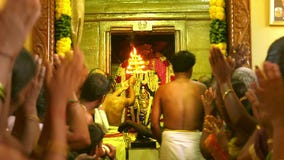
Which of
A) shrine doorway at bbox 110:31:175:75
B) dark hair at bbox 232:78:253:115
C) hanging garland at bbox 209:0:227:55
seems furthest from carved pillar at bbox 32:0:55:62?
shrine doorway at bbox 110:31:175:75

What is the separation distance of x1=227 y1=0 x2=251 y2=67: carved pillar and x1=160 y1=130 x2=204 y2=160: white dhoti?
46.4 inches

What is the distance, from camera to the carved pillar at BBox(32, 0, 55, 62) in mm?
5676

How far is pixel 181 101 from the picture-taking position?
4.88 meters

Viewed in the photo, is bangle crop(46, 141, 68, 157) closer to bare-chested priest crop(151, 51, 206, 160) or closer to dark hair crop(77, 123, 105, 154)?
dark hair crop(77, 123, 105, 154)

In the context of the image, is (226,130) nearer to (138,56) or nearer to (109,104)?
(109,104)

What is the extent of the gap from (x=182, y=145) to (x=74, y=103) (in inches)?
105

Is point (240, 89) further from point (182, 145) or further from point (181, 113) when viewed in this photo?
point (181, 113)

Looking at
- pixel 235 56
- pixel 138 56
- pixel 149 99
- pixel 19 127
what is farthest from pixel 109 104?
pixel 19 127

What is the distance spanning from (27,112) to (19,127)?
61 millimetres

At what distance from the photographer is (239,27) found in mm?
5547

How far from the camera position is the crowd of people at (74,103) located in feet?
3.66

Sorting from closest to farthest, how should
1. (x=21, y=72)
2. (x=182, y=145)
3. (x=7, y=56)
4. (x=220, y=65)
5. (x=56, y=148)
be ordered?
(x=7, y=56), (x=56, y=148), (x=21, y=72), (x=220, y=65), (x=182, y=145)

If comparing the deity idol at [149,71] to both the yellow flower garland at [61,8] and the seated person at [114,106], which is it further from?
the yellow flower garland at [61,8]

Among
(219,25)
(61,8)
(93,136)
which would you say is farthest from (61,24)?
(93,136)
